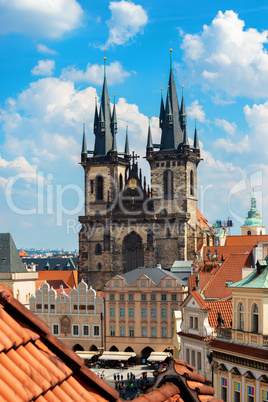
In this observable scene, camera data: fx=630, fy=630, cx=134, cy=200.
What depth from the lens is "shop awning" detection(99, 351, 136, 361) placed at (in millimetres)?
55625

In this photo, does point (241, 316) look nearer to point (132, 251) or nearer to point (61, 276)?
point (132, 251)

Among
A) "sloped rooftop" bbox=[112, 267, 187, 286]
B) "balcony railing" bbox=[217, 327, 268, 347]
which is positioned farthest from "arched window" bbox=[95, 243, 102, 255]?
"balcony railing" bbox=[217, 327, 268, 347]

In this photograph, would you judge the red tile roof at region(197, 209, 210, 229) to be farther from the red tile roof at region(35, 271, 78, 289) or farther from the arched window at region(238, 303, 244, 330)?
the arched window at region(238, 303, 244, 330)

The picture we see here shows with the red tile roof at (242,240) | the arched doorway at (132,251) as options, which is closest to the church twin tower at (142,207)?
the arched doorway at (132,251)

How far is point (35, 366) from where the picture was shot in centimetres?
438

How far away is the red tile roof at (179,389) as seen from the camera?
5.82 meters

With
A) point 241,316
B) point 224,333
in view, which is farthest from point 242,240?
point 241,316

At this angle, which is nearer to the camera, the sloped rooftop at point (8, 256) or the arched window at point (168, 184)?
the sloped rooftop at point (8, 256)

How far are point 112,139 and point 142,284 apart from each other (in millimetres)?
35248

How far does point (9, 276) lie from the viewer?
71.6 metres

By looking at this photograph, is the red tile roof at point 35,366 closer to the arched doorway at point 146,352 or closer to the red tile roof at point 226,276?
the red tile roof at point 226,276

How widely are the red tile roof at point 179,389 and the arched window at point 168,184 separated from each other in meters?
78.6

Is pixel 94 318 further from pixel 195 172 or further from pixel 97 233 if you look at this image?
pixel 195 172

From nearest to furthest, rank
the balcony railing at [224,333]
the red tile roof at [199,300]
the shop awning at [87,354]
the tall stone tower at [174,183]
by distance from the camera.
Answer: the balcony railing at [224,333] < the red tile roof at [199,300] < the shop awning at [87,354] < the tall stone tower at [174,183]
